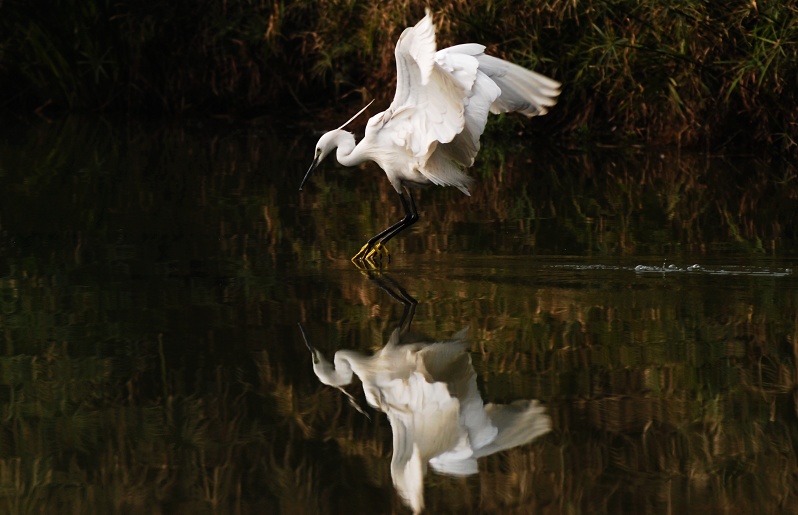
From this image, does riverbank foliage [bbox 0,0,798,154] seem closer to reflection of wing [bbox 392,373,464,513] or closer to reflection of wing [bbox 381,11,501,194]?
reflection of wing [bbox 381,11,501,194]

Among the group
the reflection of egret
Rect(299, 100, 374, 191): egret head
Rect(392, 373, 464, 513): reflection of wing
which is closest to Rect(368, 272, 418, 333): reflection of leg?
the reflection of egret

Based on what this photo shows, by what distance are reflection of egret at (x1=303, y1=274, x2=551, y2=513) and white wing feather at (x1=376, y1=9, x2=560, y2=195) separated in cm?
123

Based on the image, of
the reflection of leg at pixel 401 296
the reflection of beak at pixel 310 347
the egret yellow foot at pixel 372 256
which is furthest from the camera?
the egret yellow foot at pixel 372 256

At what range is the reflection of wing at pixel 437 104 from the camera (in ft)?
17.9

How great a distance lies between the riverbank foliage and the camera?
10289 millimetres

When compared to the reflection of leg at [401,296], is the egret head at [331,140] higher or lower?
higher

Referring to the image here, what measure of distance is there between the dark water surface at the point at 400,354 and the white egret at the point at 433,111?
38 centimetres

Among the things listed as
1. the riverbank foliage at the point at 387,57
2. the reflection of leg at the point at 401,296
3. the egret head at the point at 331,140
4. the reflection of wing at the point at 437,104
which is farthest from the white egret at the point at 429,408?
the riverbank foliage at the point at 387,57

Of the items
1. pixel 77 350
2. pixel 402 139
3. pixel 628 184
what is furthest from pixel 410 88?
pixel 628 184

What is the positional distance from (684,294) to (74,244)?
3019 mm

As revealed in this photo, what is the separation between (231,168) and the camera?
10367mm

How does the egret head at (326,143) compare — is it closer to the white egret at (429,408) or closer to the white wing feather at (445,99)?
the white wing feather at (445,99)

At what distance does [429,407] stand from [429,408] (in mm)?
12

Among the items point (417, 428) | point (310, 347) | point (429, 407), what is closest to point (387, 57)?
point (310, 347)
